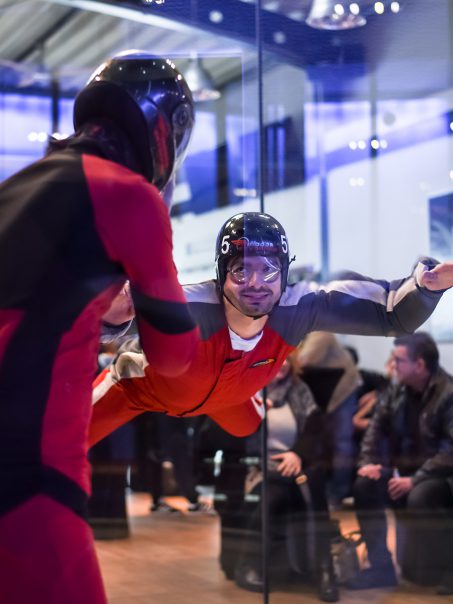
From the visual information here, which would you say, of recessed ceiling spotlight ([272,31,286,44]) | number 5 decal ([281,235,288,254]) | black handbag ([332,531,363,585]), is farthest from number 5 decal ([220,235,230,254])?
black handbag ([332,531,363,585])

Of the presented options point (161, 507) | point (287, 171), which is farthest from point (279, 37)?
point (161, 507)

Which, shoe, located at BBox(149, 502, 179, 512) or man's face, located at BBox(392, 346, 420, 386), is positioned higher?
man's face, located at BBox(392, 346, 420, 386)

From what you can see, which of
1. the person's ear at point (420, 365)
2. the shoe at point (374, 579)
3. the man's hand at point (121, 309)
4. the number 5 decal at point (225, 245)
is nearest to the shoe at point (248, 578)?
the shoe at point (374, 579)

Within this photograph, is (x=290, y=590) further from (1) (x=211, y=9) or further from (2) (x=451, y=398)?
(1) (x=211, y=9)

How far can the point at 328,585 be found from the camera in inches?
108

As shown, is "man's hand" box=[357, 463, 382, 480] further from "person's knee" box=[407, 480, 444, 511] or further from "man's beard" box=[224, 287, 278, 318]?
"man's beard" box=[224, 287, 278, 318]

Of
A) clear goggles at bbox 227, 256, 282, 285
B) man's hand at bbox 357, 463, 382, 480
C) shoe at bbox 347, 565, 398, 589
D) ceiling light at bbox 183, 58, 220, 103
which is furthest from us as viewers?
man's hand at bbox 357, 463, 382, 480

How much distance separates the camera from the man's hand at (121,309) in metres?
1.44

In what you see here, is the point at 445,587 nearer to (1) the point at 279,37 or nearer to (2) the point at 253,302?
(2) the point at 253,302

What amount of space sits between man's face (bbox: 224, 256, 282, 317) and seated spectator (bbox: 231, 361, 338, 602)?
1.17 meters

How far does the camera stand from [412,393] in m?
2.96

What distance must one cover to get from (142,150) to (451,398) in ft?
5.87

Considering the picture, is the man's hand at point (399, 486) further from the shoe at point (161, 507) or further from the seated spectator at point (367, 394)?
the shoe at point (161, 507)

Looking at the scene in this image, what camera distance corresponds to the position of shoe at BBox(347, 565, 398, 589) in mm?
2680
